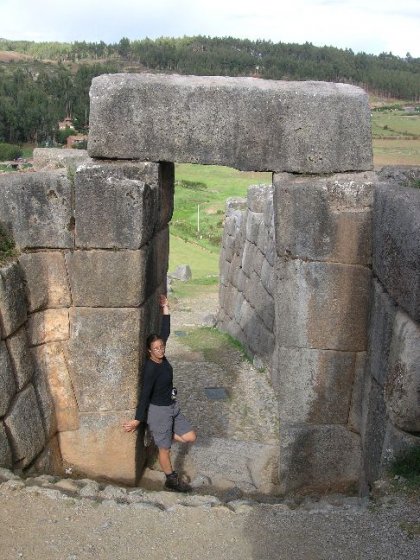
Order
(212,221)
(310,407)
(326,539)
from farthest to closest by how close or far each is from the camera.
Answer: (212,221)
(310,407)
(326,539)

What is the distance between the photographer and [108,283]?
5.77 meters

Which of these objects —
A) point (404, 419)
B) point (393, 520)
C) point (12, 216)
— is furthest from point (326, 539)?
point (12, 216)

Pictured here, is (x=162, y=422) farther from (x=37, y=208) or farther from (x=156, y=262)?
(x=37, y=208)

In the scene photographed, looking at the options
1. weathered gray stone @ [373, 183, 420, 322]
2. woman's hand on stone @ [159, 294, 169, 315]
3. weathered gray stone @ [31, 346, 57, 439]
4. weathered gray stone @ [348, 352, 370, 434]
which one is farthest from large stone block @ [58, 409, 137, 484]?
weathered gray stone @ [373, 183, 420, 322]

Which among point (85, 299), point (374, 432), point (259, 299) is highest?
point (85, 299)

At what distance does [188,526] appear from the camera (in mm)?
4355

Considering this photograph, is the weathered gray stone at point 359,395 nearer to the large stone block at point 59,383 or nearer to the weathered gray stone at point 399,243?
the weathered gray stone at point 399,243

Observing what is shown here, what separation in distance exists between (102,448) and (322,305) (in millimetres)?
2508

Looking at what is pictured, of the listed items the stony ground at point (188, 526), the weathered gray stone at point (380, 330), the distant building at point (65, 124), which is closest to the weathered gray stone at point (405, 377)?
A: the weathered gray stone at point (380, 330)

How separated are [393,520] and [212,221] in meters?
24.9

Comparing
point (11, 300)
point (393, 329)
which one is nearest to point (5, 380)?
point (11, 300)

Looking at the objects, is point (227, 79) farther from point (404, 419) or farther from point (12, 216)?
point (404, 419)

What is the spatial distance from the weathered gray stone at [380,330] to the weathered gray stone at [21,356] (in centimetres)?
301

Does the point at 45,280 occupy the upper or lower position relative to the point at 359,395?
upper
